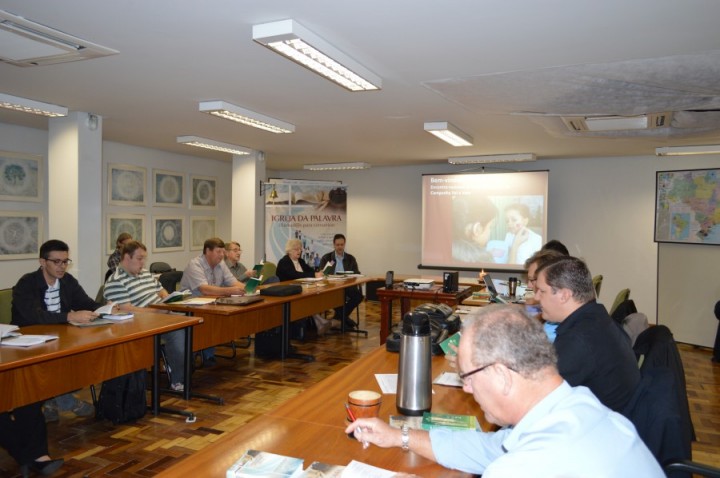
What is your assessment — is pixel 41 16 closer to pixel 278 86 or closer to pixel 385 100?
pixel 278 86

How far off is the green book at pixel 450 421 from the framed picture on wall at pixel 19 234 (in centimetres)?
575

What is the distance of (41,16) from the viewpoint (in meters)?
2.70

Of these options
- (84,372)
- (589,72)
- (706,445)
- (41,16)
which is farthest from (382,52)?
(706,445)

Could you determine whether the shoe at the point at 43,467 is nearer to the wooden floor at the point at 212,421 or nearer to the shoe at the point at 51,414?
the wooden floor at the point at 212,421

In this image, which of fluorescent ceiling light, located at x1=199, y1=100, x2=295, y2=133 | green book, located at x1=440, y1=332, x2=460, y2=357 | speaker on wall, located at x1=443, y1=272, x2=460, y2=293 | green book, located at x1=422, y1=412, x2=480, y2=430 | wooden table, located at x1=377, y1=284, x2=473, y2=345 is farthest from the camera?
speaker on wall, located at x1=443, y1=272, x2=460, y2=293

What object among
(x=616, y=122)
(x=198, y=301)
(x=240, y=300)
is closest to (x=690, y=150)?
(x=616, y=122)

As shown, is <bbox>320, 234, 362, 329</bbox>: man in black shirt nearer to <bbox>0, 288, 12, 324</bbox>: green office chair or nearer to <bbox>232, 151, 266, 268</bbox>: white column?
<bbox>232, 151, 266, 268</bbox>: white column

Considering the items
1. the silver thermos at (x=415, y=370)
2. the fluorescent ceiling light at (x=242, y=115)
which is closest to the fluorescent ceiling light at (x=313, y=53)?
Answer: the fluorescent ceiling light at (x=242, y=115)

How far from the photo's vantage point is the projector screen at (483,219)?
802cm

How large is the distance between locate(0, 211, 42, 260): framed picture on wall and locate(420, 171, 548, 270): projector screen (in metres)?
5.62

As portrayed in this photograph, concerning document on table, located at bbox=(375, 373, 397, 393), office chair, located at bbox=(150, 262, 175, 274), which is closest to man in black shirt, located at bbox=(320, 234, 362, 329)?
office chair, located at bbox=(150, 262, 175, 274)

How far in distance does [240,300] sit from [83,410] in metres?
1.43

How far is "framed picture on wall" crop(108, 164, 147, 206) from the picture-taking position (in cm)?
685

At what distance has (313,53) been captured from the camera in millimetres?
3059
